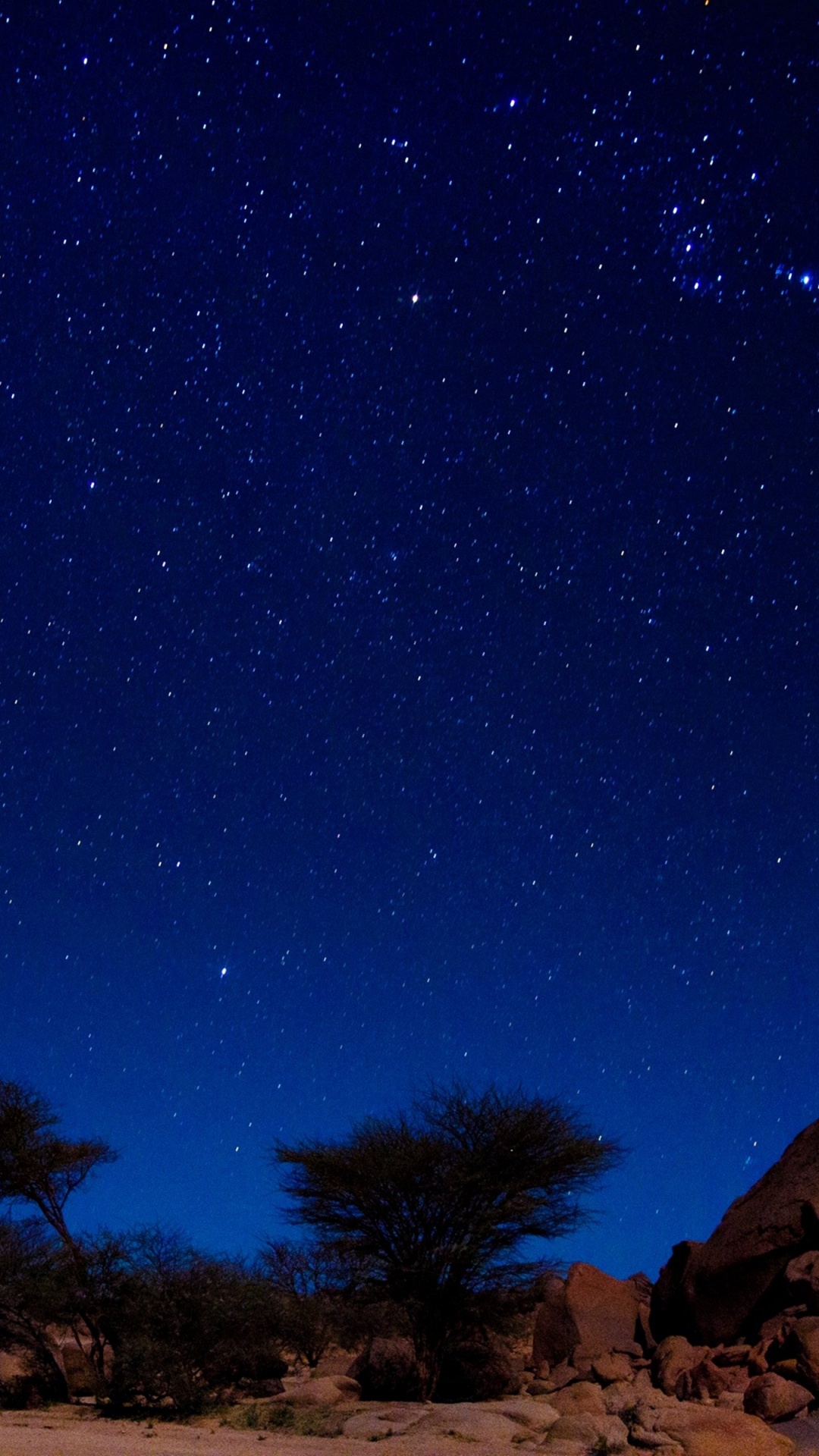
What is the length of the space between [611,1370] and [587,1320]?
3.02 meters

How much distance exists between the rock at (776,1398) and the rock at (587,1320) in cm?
729

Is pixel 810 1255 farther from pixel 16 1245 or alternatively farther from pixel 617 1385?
pixel 16 1245

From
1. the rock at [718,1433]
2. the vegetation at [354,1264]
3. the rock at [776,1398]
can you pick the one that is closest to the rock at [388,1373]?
the vegetation at [354,1264]

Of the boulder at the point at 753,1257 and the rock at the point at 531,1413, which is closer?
the rock at the point at 531,1413

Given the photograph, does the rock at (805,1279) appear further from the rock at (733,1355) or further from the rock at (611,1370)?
the rock at (611,1370)

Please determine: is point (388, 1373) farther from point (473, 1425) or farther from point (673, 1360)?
point (473, 1425)

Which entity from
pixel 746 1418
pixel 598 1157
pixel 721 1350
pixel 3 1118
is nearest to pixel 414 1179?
pixel 598 1157

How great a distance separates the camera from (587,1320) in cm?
2423

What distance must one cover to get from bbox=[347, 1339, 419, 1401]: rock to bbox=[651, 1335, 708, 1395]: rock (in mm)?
5840

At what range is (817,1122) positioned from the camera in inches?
894

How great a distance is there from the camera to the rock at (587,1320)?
2338 centimetres

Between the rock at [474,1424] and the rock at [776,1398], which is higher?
the rock at [474,1424]

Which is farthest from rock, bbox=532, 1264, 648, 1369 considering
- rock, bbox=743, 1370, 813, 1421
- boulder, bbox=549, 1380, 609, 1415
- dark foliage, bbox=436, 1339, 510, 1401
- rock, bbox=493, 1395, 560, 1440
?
rock, bbox=743, 1370, 813, 1421

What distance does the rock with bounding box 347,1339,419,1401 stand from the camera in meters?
24.0
